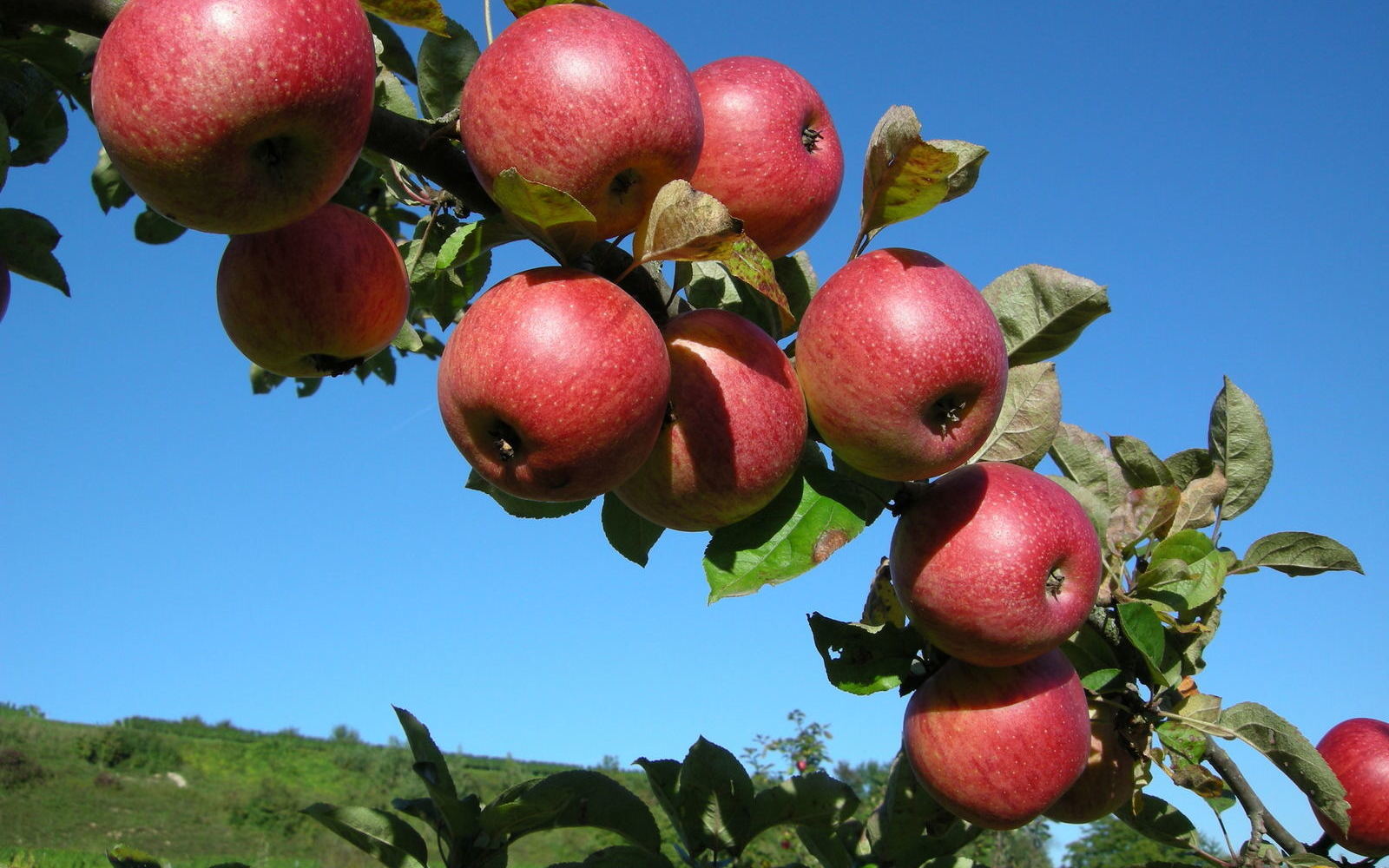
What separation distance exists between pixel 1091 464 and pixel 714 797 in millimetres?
1058

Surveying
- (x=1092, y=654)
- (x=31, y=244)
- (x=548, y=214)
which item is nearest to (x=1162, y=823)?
(x=1092, y=654)

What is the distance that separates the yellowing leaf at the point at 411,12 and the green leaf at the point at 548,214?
1.06 feet

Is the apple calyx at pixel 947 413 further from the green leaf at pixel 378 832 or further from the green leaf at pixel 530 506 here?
the green leaf at pixel 378 832

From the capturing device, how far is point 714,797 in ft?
6.66

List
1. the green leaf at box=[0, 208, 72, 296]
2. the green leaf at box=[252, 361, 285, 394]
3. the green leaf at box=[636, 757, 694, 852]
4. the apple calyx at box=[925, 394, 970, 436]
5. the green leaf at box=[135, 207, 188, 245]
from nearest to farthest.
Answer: the apple calyx at box=[925, 394, 970, 436], the green leaf at box=[0, 208, 72, 296], the green leaf at box=[636, 757, 694, 852], the green leaf at box=[135, 207, 188, 245], the green leaf at box=[252, 361, 285, 394]

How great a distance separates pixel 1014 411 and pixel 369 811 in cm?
133

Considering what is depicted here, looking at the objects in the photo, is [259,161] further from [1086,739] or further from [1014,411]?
[1086,739]

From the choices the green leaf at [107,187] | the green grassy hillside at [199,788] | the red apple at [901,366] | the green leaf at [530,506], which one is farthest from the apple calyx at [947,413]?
the green grassy hillside at [199,788]

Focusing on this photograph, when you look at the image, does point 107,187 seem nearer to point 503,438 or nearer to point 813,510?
point 503,438

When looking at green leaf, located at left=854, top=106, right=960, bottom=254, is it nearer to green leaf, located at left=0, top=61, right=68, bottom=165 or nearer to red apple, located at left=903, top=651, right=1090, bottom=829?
red apple, located at left=903, top=651, right=1090, bottom=829

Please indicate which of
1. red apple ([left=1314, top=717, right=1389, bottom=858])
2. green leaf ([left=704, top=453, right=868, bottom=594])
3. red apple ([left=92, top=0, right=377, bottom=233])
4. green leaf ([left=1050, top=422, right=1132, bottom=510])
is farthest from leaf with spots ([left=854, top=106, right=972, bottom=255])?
red apple ([left=1314, top=717, right=1389, bottom=858])

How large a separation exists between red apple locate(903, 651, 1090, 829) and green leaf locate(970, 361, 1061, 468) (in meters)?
0.35

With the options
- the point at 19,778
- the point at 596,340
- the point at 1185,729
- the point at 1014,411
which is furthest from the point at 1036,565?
the point at 19,778

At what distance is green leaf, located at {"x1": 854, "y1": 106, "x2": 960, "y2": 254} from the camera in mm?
1321
